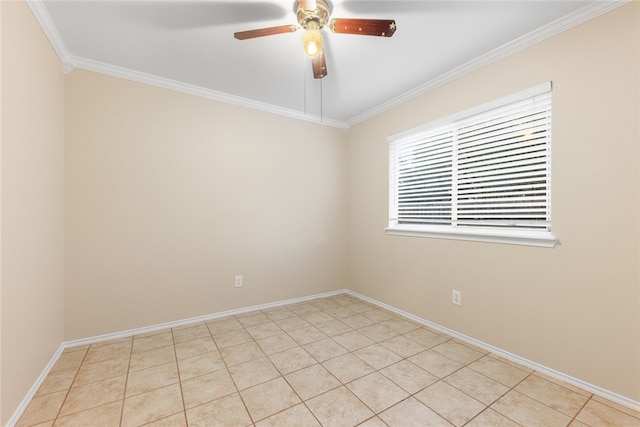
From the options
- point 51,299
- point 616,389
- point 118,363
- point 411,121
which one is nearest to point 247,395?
point 118,363

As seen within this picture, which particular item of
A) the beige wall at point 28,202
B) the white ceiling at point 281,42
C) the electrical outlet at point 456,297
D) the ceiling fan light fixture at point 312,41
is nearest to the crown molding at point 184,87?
the white ceiling at point 281,42

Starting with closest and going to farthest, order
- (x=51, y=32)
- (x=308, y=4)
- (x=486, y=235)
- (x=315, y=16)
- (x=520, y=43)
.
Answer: (x=308, y=4) < (x=315, y=16) < (x=51, y=32) < (x=520, y=43) < (x=486, y=235)

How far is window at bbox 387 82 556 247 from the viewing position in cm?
198

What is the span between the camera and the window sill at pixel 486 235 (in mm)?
1910

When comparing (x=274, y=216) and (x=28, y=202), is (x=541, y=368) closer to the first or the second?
(x=274, y=216)

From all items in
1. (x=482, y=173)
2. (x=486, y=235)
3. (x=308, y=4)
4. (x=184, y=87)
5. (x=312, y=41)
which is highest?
(x=184, y=87)

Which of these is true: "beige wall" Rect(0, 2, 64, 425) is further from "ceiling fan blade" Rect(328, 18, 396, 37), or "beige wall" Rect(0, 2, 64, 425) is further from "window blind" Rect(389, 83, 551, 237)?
"window blind" Rect(389, 83, 551, 237)

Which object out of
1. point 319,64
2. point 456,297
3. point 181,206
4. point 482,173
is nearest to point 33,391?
point 181,206

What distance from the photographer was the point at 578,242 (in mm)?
1759

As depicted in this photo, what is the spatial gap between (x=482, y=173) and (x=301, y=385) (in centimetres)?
220

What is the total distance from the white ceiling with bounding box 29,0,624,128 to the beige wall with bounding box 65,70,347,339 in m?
0.31

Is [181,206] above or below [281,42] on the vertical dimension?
below

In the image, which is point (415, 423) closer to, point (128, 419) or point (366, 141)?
point (128, 419)

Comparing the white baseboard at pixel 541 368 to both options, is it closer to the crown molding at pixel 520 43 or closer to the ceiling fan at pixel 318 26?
the crown molding at pixel 520 43
